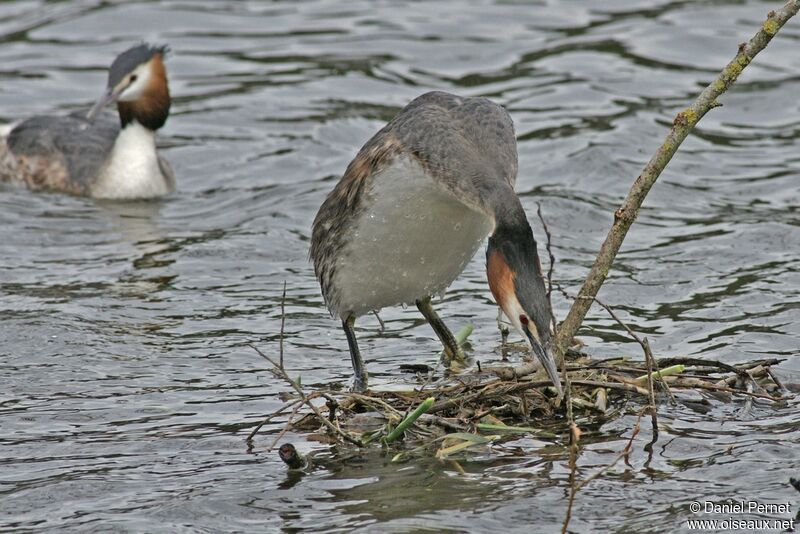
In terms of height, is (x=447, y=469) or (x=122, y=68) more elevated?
(x=122, y=68)

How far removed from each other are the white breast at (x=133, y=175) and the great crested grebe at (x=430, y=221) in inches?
203

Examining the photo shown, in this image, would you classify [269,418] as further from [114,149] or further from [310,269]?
[114,149]

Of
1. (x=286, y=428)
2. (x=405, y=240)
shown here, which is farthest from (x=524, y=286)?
(x=286, y=428)

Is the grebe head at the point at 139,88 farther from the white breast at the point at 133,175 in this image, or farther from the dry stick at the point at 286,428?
the dry stick at the point at 286,428

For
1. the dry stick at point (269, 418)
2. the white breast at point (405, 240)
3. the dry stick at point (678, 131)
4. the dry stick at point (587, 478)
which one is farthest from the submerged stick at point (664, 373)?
the dry stick at point (269, 418)

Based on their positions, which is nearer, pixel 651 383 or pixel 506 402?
pixel 651 383

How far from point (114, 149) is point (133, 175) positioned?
1.64 feet

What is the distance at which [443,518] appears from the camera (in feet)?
18.1

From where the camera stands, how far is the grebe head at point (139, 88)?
Answer: 1270 centimetres

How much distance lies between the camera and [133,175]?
12.4 m

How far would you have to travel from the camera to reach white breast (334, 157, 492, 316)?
6.75 m

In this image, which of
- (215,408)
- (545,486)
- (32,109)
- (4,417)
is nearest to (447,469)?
(545,486)

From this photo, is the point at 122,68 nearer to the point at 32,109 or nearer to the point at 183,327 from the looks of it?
the point at 32,109

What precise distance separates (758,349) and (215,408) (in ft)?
10.1
